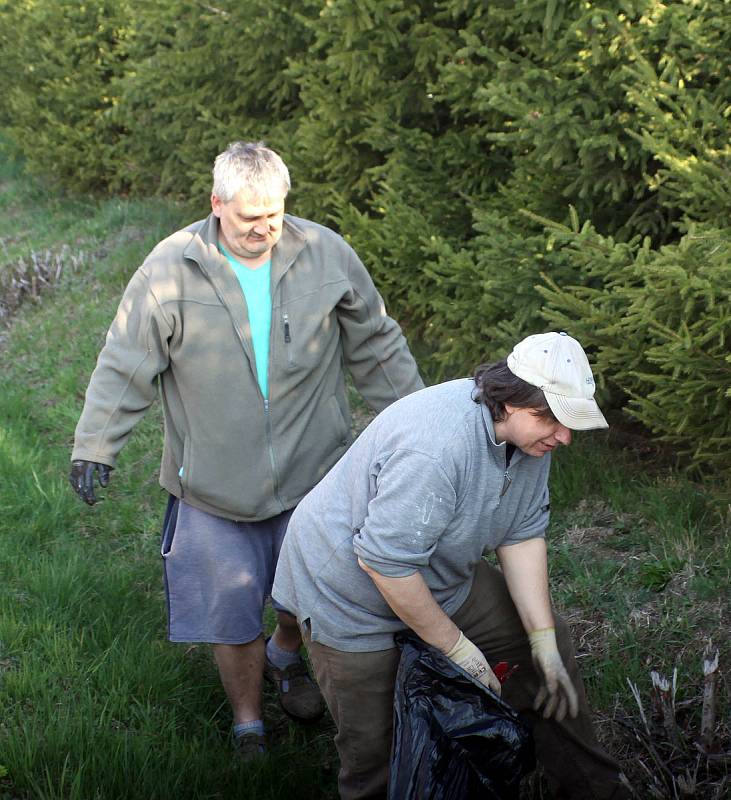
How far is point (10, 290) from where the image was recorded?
1005 cm

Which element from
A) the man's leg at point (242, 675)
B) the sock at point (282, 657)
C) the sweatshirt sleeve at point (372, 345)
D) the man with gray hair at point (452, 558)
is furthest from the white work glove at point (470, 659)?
A: the sock at point (282, 657)

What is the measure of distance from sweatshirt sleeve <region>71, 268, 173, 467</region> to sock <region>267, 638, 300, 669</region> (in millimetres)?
1100

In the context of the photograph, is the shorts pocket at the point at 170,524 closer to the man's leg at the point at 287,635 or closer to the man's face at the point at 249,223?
the man's leg at the point at 287,635

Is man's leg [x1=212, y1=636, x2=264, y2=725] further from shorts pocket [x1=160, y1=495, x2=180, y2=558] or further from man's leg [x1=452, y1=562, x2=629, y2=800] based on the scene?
man's leg [x1=452, y1=562, x2=629, y2=800]

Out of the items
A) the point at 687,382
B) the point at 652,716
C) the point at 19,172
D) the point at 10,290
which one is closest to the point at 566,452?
the point at 687,382

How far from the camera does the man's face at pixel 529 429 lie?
269 centimetres

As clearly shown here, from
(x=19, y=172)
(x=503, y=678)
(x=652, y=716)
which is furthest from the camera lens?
(x=19, y=172)

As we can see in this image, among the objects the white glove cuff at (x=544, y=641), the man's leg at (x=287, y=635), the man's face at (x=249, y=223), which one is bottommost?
the man's leg at (x=287, y=635)

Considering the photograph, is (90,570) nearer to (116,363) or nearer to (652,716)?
(116,363)

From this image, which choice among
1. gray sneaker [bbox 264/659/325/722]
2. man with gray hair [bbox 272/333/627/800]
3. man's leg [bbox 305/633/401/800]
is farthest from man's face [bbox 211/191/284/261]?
gray sneaker [bbox 264/659/325/722]

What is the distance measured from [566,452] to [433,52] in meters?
2.65

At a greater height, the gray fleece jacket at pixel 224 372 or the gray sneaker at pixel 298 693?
the gray fleece jacket at pixel 224 372

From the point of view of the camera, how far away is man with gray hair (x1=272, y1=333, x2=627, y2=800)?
2662 mm

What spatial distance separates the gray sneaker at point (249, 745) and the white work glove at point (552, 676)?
3.78 ft
